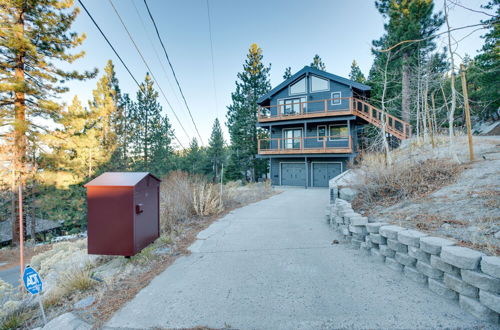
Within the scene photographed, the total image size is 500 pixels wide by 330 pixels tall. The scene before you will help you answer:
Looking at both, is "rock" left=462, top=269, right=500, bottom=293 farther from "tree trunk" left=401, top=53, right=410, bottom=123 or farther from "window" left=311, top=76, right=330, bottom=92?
"window" left=311, top=76, right=330, bottom=92

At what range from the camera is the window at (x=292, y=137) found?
18639 mm

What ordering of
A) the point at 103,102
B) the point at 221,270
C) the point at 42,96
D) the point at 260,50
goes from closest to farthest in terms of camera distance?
the point at 221,270 < the point at 42,96 < the point at 103,102 < the point at 260,50

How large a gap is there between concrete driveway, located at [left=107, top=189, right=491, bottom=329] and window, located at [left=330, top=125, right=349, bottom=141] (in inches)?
560

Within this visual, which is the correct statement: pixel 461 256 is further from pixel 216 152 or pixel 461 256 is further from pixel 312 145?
pixel 216 152

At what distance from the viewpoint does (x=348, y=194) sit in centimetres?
689

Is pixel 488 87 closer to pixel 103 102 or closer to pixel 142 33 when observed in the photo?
pixel 142 33

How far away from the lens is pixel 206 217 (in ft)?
25.1

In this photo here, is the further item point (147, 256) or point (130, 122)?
point (130, 122)

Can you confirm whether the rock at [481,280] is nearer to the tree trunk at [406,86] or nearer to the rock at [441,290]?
the rock at [441,290]

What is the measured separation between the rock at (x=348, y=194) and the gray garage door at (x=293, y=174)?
1096 cm

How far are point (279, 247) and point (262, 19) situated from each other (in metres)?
15.9

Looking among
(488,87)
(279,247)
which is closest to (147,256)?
(279,247)

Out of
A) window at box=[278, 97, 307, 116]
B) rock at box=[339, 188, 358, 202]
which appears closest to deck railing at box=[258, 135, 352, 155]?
window at box=[278, 97, 307, 116]

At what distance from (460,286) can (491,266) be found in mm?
444
